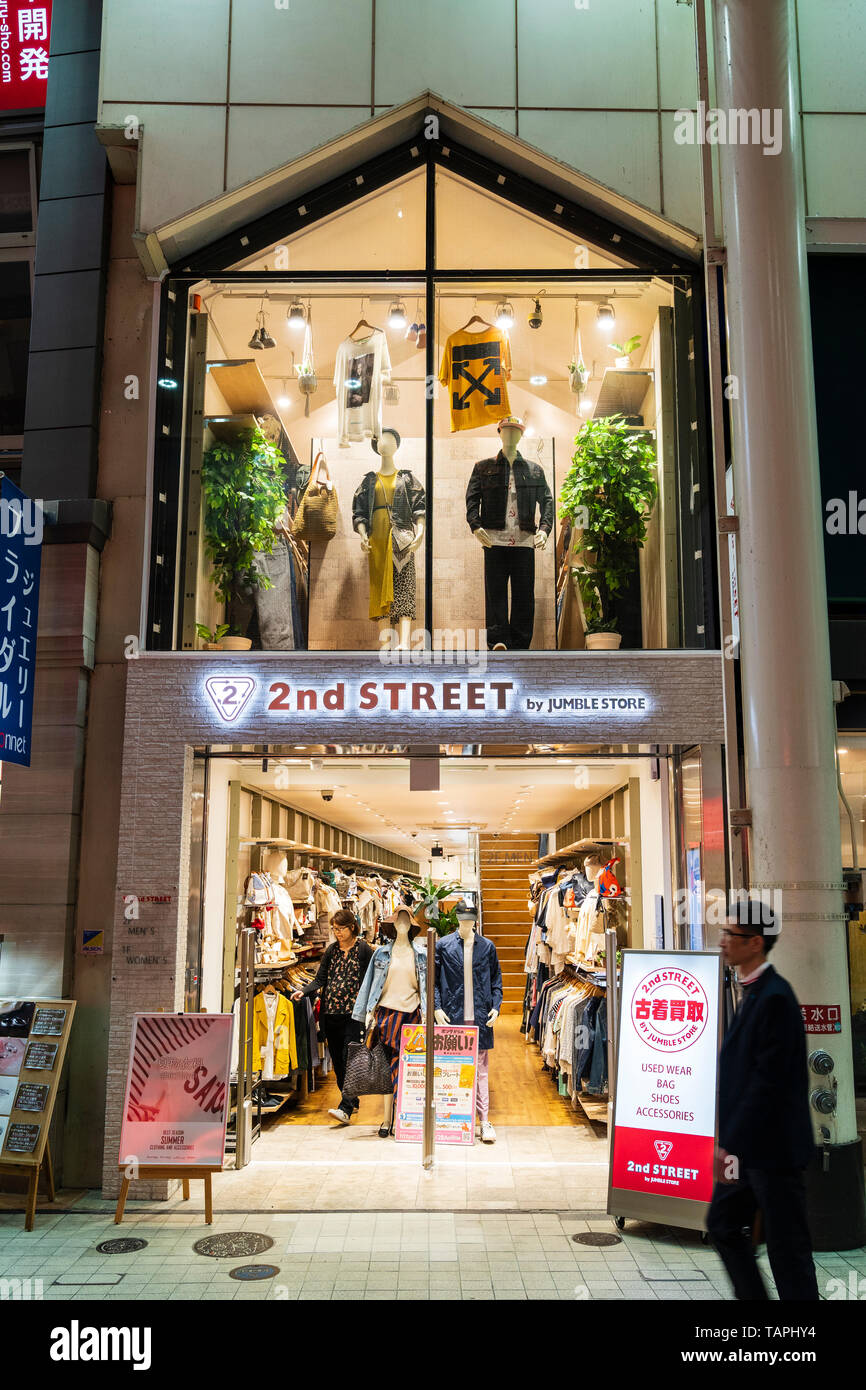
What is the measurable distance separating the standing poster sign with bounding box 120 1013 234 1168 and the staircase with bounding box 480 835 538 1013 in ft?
32.5

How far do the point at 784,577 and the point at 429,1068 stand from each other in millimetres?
3880

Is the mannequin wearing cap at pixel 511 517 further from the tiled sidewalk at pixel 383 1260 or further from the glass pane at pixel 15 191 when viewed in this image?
the glass pane at pixel 15 191

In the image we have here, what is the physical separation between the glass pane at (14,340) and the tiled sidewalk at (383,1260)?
5.54 metres

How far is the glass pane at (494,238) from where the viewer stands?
8.03 meters

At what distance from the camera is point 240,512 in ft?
26.2

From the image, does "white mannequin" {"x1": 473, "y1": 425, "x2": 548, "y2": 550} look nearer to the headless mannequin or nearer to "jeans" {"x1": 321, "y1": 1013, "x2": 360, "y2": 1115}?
the headless mannequin

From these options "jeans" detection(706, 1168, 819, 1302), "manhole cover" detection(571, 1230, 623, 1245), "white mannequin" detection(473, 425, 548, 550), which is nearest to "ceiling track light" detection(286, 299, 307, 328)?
"white mannequin" detection(473, 425, 548, 550)

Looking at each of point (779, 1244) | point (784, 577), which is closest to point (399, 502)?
point (784, 577)

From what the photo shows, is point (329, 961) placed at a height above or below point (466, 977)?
above

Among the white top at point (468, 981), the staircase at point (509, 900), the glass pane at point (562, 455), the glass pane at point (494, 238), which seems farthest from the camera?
the staircase at point (509, 900)

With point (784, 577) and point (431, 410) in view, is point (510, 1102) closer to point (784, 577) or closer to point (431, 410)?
point (784, 577)

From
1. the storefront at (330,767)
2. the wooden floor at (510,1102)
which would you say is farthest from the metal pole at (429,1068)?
the wooden floor at (510,1102)

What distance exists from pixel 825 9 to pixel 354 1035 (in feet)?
26.5
